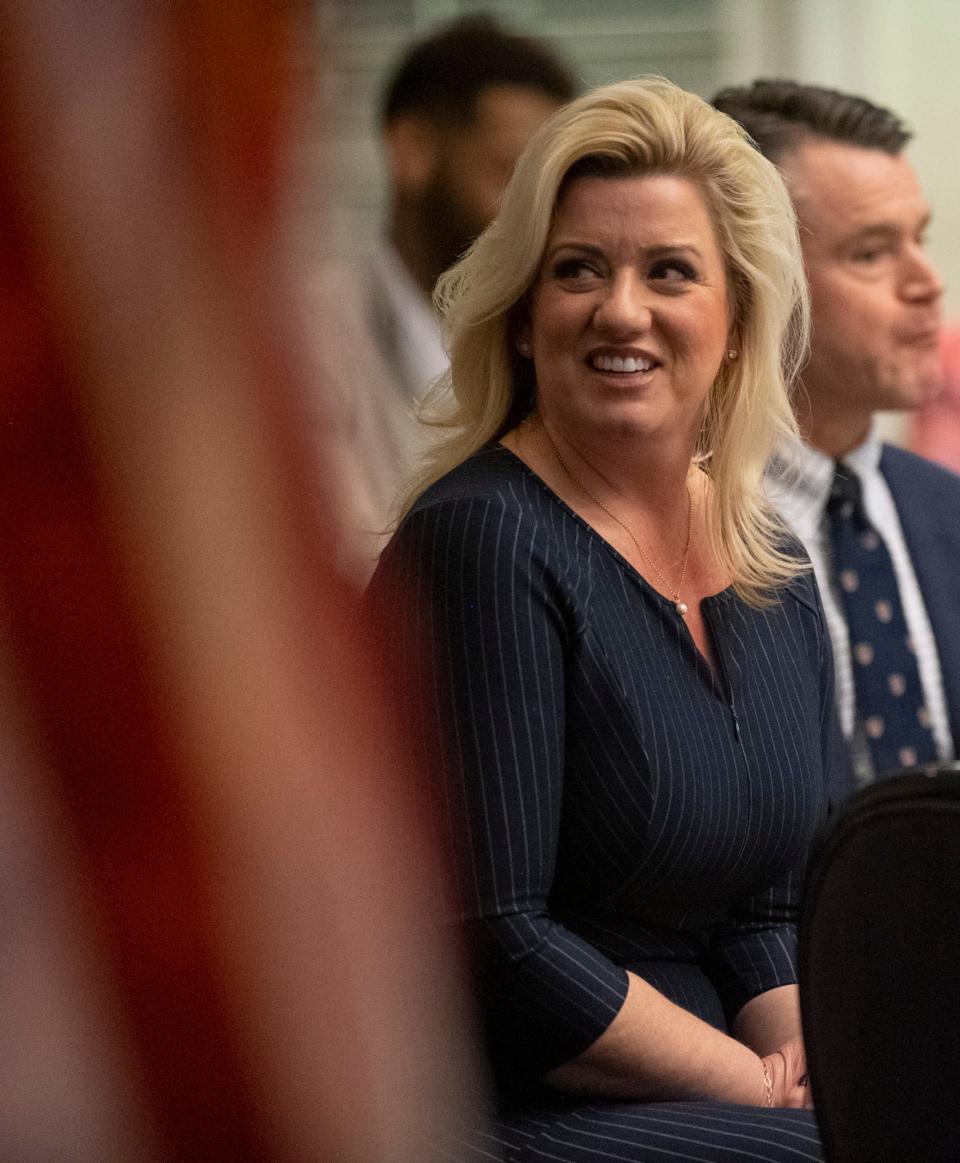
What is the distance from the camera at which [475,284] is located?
64.3 inches

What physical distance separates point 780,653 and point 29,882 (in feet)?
4.62

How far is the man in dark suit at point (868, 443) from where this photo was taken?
2.01 metres

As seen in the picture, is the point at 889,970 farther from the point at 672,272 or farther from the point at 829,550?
the point at 829,550

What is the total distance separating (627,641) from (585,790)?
A: 0.44 feet

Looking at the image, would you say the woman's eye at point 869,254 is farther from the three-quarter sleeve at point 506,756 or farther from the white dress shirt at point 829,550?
the three-quarter sleeve at point 506,756

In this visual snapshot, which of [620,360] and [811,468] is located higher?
[620,360]

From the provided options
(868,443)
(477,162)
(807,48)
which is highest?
(807,48)

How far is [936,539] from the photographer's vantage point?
6.86ft

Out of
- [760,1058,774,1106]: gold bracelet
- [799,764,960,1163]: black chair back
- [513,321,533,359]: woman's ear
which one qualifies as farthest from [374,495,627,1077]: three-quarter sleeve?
[799,764,960,1163]: black chair back

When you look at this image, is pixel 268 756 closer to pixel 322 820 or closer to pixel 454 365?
pixel 322 820

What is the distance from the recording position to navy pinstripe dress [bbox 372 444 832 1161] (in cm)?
137

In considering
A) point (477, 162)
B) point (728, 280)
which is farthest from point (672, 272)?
point (477, 162)

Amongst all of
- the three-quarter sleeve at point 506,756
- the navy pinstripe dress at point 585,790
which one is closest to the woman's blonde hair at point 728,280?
the navy pinstripe dress at point 585,790

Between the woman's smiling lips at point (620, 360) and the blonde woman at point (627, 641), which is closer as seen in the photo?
the blonde woman at point (627, 641)
